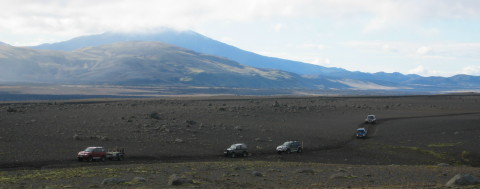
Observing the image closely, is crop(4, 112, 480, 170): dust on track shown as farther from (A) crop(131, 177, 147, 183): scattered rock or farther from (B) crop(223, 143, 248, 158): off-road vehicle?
(A) crop(131, 177, 147, 183): scattered rock

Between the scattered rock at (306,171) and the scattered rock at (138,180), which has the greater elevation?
the scattered rock at (138,180)

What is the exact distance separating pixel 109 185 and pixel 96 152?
45.9 feet

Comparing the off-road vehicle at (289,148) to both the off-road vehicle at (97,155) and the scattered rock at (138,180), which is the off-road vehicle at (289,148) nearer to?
the off-road vehicle at (97,155)

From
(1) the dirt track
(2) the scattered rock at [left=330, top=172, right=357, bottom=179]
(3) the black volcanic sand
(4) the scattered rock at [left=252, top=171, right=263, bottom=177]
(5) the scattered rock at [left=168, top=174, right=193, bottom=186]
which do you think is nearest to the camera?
(5) the scattered rock at [left=168, top=174, right=193, bottom=186]

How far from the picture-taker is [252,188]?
27219 mm

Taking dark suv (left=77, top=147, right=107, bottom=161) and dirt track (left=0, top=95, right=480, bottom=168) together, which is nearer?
dark suv (left=77, top=147, right=107, bottom=161)

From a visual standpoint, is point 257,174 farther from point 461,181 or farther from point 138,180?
point 461,181

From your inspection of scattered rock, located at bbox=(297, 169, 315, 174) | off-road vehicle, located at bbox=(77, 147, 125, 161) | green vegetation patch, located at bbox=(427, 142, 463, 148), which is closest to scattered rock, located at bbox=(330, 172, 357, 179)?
scattered rock, located at bbox=(297, 169, 315, 174)

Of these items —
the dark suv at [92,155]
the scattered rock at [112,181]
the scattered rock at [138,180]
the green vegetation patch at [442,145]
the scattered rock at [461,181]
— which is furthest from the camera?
the green vegetation patch at [442,145]

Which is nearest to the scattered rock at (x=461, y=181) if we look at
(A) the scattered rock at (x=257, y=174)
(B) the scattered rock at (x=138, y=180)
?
(A) the scattered rock at (x=257, y=174)

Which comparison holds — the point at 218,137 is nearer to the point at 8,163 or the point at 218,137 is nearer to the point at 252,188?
the point at 8,163

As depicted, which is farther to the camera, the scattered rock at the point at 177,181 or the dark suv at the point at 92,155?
the dark suv at the point at 92,155

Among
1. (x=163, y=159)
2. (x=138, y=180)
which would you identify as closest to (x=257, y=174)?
(x=138, y=180)

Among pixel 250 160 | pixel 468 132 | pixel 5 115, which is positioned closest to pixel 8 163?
pixel 250 160
